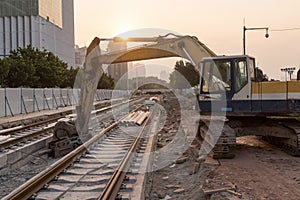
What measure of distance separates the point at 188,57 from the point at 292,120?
13.2 feet

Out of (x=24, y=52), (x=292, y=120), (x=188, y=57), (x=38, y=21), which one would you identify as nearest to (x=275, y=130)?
(x=292, y=120)

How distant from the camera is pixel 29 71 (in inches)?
1521

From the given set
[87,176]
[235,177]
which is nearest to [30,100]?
[87,176]

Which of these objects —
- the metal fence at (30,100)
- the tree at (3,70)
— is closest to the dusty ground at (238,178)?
the metal fence at (30,100)

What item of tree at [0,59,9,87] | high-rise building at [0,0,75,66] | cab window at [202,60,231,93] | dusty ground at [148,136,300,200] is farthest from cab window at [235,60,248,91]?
high-rise building at [0,0,75,66]

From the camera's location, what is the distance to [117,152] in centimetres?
1229

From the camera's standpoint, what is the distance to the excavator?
37.1 feet

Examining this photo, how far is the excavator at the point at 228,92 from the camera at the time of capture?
11.3m

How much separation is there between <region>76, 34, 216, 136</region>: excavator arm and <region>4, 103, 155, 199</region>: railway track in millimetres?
1646

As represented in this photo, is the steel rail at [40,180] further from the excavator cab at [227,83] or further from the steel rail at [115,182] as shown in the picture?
the excavator cab at [227,83]

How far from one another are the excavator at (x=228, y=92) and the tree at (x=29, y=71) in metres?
24.4

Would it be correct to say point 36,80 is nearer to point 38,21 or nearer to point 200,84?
point 200,84

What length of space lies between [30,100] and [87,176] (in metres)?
22.7

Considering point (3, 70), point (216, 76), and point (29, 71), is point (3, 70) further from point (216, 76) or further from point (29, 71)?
point (216, 76)
